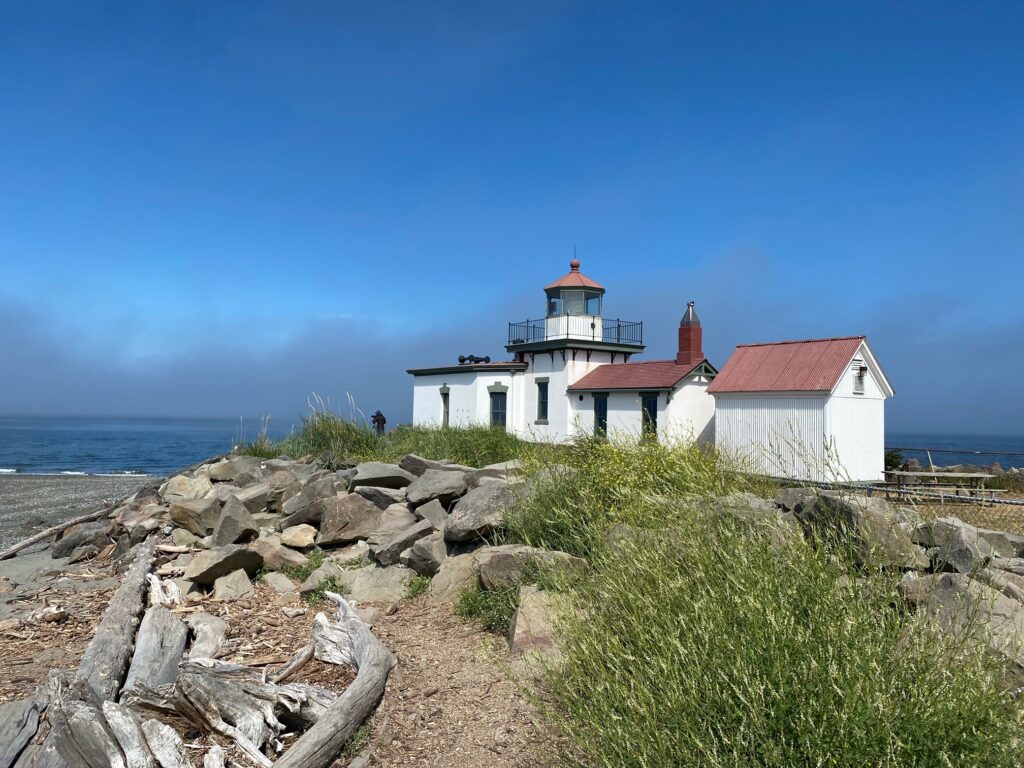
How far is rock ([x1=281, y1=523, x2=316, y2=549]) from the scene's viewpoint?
33.8ft

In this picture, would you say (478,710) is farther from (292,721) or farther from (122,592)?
(122,592)

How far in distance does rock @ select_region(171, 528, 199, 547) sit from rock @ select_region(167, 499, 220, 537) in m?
0.09

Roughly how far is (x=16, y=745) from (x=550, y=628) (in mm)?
3845

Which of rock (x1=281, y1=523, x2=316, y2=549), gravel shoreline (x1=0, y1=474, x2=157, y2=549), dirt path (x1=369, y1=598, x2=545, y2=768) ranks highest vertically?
rock (x1=281, y1=523, x2=316, y2=549)

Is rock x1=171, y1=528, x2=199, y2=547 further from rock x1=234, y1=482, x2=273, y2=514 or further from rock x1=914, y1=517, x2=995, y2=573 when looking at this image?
rock x1=914, y1=517, x2=995, y2=573

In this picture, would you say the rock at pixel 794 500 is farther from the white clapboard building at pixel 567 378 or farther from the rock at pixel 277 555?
the white clapboard building at pixel 567 378

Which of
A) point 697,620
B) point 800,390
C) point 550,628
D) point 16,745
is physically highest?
point 800,390

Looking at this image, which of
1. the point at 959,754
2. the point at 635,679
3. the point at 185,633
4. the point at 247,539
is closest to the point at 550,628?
the point at 635,679

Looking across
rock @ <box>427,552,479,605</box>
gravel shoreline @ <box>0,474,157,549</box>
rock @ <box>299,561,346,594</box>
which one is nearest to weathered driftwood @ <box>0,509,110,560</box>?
gravel shoreline @ <box>0,474,157,549</box>

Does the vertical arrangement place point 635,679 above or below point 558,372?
below

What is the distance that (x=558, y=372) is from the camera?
27781 millimetres

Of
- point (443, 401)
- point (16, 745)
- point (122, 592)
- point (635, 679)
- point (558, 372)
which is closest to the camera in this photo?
point (635, 679)

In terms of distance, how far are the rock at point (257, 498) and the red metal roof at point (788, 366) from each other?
46.7ft

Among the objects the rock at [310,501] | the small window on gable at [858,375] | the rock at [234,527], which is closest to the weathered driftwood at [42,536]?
the rock at [310,501]
